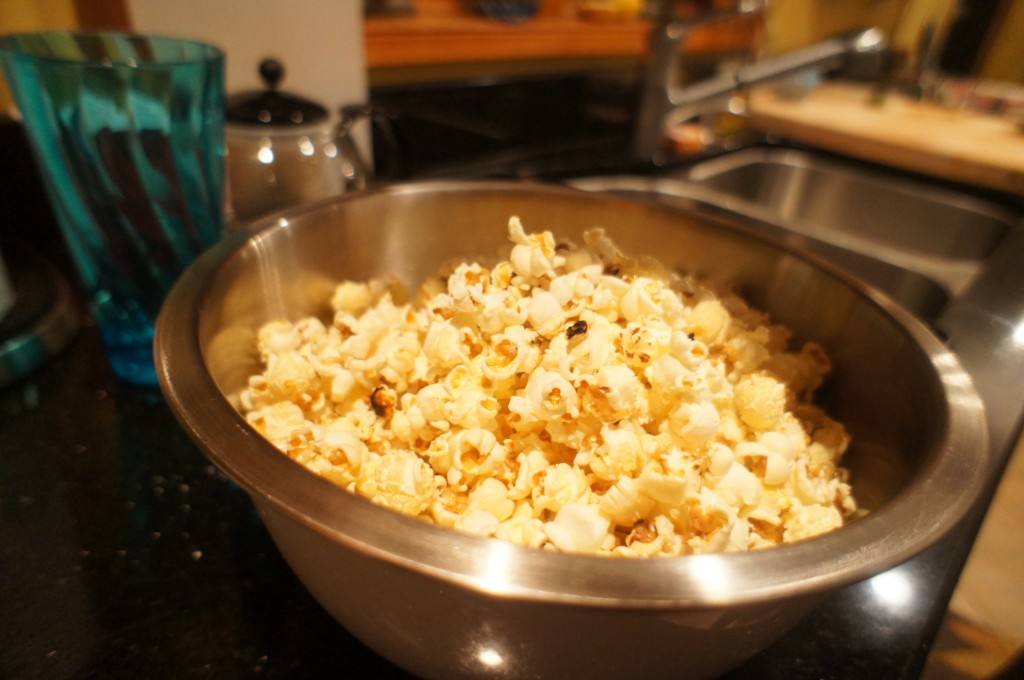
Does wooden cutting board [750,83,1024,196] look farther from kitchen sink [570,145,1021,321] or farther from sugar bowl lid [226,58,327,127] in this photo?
sugar bowl lid [226,58,327,127]

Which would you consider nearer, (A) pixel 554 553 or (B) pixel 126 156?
(A) pixel 554 553

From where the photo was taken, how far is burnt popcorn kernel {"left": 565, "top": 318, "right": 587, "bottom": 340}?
518mm

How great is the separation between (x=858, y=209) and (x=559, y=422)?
1.50 meters

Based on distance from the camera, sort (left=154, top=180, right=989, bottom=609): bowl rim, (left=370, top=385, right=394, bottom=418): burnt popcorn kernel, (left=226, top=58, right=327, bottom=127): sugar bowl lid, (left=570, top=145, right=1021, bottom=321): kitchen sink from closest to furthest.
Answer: (left=154, top=180, right=989, bottom=609): bowl rim → (left=370, top=385, right=394, bottom=418): burnt popcorn kernel → (left=226, top=58, right=327, bottom=127): sugar bowl lid → (left=570, top=145, right=1021, bottom=321): kitchen sink

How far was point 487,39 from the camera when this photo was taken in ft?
5.76

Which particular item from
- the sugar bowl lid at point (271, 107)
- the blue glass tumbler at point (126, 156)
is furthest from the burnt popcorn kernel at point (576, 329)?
the sugar bowl lid at point (271, 107)

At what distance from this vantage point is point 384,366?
57 cm

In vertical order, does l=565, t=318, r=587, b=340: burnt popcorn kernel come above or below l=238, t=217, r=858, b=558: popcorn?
above

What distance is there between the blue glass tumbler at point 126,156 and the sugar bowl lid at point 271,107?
15 cm

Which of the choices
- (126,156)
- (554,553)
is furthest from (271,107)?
(554,553)

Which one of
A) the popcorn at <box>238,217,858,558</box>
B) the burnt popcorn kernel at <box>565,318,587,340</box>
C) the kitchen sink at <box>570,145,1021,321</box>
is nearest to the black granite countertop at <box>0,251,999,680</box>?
the popcorn at <box>238,217,858,558</box>

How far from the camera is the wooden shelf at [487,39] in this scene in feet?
5.11

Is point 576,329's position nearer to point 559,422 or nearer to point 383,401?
point 559,422

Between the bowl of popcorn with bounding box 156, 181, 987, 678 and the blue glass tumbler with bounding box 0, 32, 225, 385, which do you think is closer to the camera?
the bowl of popcorn with bounding box 156, 181, 987, 678
